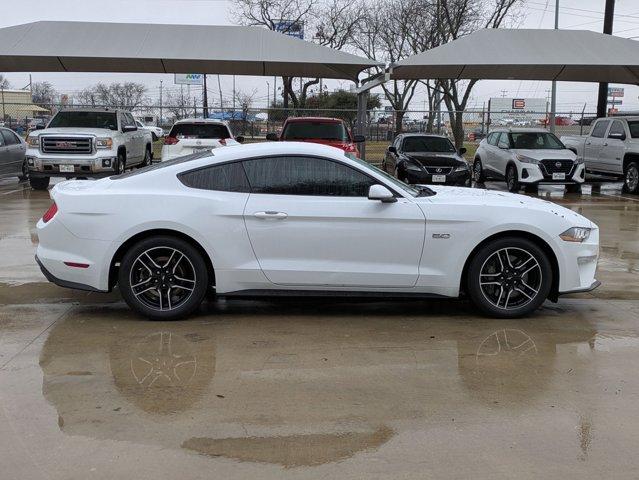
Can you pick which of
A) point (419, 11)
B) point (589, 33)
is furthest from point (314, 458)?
point (419, 11)

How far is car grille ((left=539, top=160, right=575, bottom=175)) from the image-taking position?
16.1 meters

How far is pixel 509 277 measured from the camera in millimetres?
5848

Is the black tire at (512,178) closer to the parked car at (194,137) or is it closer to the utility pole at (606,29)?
the parked car at (194,137)

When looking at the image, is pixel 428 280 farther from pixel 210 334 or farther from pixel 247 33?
pixel 247 33

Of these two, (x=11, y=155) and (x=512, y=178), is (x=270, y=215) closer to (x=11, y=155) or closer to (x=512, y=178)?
(x=512, y=178)

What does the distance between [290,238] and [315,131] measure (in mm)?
9826

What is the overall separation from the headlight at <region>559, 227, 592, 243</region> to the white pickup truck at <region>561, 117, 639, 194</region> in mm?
12602

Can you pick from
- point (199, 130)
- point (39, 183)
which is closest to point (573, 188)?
point (199, 130)

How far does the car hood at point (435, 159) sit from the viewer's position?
15.1 meters

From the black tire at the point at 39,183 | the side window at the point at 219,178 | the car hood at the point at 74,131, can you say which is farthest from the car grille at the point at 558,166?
the black tire at the point at 39,183

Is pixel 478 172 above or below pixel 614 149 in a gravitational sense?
below

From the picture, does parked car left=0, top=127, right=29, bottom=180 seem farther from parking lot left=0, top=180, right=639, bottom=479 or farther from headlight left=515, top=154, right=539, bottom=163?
headlight left=515, top=154, right=539, bottom=163

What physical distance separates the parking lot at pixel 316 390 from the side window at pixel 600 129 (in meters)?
13.2

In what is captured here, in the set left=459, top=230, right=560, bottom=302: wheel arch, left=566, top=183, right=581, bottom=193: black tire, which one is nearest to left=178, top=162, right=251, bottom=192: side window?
left=459, top=230, right=560, bottom=302: wheel arch
